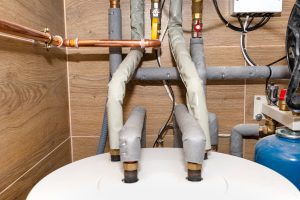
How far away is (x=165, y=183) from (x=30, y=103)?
444 mm

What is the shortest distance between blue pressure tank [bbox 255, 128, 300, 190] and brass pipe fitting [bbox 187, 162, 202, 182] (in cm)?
28

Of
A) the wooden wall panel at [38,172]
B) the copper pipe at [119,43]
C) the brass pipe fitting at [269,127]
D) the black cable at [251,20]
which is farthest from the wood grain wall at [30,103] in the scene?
the brass pipe fitting at [269,127]

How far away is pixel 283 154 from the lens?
73cm

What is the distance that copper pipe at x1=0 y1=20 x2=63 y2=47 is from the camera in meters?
0.56

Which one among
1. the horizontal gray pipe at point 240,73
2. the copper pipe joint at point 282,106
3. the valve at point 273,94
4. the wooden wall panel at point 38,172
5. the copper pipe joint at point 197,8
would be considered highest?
the copper pipe joint at point 197,8

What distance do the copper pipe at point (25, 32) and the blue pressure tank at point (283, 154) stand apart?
648 mm

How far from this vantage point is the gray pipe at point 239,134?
97 centimetres

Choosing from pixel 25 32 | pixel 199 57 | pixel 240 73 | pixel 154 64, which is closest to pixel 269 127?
pixel 240 73

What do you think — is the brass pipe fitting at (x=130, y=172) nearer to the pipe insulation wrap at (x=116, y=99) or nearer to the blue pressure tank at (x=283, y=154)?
the pipe insulation wrap at (x=116, y=99)

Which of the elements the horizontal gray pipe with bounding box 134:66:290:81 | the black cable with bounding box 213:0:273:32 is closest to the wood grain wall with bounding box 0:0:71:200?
the horizontal gray pipe with bounding box 134:66:290:81

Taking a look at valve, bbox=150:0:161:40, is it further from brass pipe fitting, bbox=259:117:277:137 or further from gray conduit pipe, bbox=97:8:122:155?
brass pipe fitting, bbox=259:117:277:137

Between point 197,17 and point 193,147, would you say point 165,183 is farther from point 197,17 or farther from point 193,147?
point 197,17

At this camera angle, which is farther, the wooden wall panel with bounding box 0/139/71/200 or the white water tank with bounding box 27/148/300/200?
the wooden wall panel with bounding box 0/139/71/200

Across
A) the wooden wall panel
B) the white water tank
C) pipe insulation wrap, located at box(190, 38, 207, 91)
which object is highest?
pipe insulation wrap, located at box(190, 38, 207, 91)
